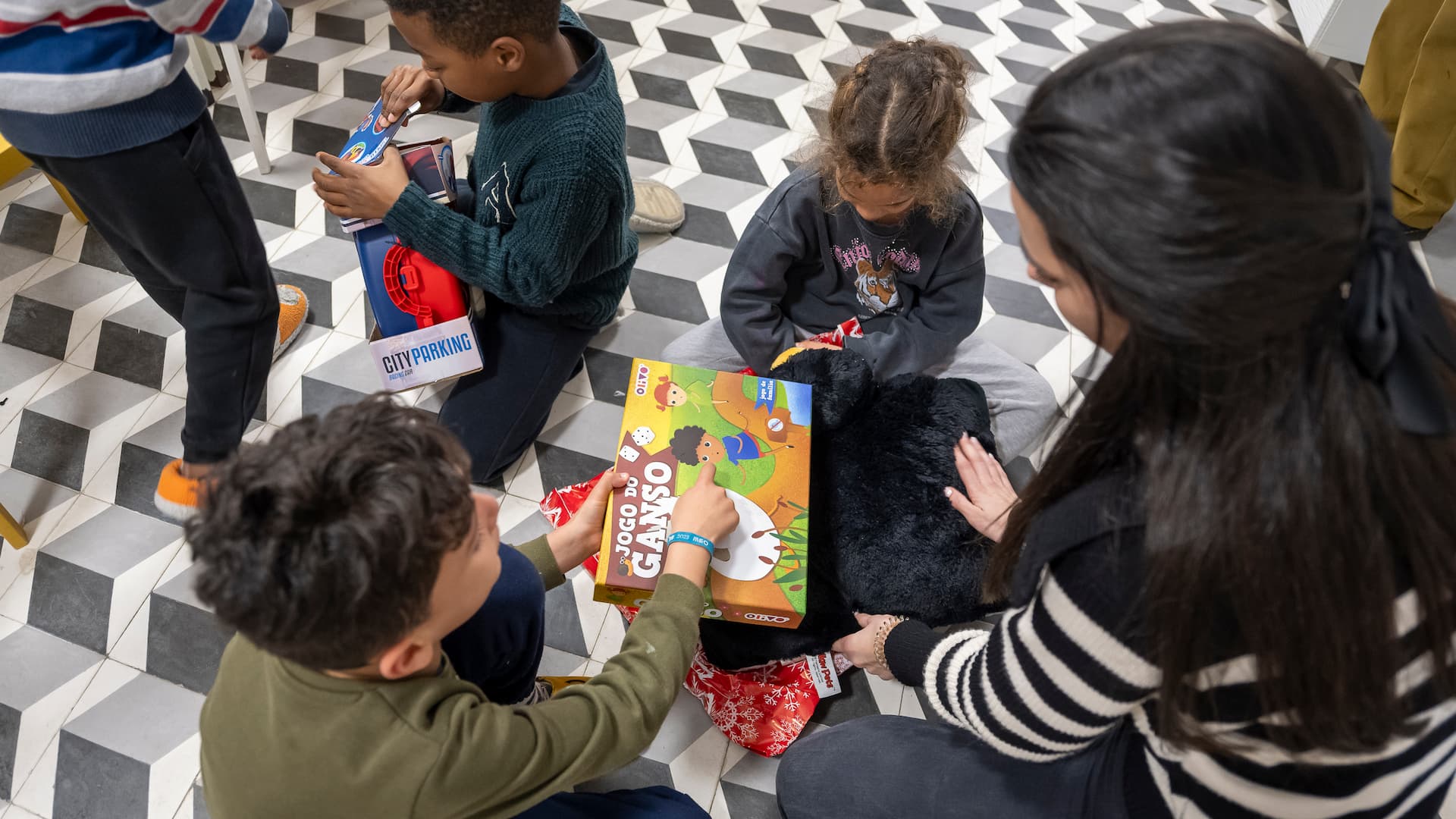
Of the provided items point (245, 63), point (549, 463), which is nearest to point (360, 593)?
point (549, 463)

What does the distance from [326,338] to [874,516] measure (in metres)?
1.22

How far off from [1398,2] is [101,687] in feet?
10.0

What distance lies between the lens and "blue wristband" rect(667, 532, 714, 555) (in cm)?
112

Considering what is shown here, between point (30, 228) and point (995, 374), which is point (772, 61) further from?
point (30, 228)

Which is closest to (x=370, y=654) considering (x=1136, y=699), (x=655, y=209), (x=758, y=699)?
(x=1136, y=699)

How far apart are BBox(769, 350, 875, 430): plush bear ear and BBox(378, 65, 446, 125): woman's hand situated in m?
0.77

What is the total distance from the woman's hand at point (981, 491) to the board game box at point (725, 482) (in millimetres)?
261

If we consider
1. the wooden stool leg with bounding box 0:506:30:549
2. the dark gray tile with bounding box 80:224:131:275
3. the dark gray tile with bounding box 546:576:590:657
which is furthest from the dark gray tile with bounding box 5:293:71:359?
the dark gray tile with bounding box 546:576:590:657

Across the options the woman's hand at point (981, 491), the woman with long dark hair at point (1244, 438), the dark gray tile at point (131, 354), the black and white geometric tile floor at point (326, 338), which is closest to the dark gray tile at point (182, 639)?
the black and white geometric tile floor at point (326, 338)

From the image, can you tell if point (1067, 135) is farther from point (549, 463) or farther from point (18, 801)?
point (18, 801)

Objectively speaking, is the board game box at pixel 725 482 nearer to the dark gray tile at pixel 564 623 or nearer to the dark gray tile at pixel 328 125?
the dark gray tile at pixel 564 623

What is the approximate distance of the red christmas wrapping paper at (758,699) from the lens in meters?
1.41

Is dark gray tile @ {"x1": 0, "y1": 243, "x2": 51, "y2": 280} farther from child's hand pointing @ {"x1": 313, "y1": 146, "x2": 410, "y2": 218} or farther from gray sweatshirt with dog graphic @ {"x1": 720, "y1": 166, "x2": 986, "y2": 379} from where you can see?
gray sweatshirt with dog graphic @ {"x1": 720, "y1": 166, "x2": 986, "y2": 379}

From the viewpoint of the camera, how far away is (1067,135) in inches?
26.4
